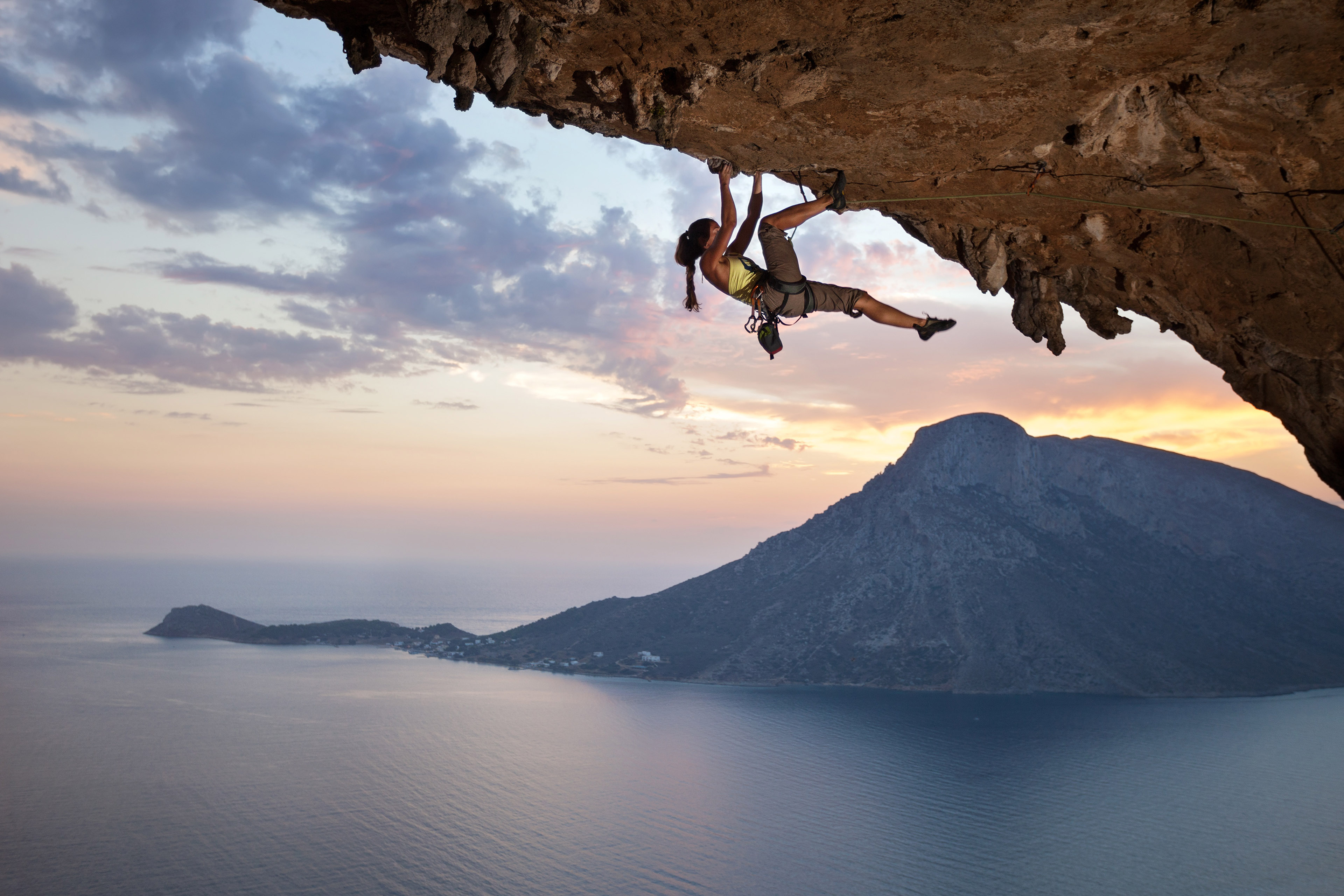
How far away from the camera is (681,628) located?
262ft

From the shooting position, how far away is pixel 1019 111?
4105mm

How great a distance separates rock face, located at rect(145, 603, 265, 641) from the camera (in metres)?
91.8

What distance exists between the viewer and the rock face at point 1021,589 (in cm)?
6919

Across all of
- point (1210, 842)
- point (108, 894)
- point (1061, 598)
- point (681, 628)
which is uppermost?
point (1061, 598)

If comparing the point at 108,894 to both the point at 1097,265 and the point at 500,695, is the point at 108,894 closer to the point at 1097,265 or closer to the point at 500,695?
the point at 500,695

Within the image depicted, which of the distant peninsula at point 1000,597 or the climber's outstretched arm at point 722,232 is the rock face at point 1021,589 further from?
the climber's outstretched arm at point 722,232

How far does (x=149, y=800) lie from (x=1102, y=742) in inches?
2328

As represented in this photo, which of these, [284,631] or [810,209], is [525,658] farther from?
[810,209]

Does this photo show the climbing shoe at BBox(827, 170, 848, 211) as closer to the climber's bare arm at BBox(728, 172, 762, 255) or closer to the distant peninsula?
the climber's bare arm at BBox(728, 172, 762, 255)

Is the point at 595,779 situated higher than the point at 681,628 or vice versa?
the point at 681,628

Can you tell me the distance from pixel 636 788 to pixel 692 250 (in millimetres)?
46554

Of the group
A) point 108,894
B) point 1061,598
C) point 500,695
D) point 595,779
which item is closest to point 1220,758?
point 1061,598

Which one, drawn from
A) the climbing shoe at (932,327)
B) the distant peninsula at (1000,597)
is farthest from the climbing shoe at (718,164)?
the distant peninsula at (1000,597)

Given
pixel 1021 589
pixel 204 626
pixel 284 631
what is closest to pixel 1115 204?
pixel 1021 589
